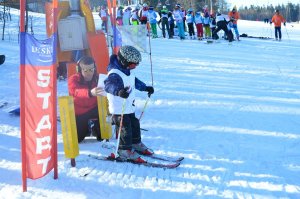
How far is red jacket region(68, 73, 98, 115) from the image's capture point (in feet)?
18.9

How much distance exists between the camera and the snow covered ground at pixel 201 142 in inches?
171

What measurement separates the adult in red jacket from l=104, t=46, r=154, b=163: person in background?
711mm

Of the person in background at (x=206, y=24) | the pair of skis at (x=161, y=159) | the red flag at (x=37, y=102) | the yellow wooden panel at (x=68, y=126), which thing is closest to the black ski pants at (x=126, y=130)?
the pair of skis at (x=161, y=159)

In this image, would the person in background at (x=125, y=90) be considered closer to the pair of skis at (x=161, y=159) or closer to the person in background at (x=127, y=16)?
the pair of skis at (x=161, y=159)

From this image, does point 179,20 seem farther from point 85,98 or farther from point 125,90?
point 125,90

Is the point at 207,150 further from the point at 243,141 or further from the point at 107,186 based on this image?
the point at 107,186

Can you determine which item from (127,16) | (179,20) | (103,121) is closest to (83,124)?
(103,121)

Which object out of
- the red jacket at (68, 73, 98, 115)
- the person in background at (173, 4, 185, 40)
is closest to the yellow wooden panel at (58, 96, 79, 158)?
the red jacket at (68, 73, 98, 115)

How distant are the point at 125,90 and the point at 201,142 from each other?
189 centimetres

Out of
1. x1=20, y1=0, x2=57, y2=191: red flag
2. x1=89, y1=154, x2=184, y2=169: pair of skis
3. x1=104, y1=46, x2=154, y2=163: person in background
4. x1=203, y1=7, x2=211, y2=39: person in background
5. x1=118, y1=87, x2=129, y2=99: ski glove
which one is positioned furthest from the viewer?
x1=203, y1=7, x2=211, y2=39: person in background

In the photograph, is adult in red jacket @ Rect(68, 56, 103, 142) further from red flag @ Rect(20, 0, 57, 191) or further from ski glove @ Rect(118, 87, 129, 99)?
red flag @ Rect(20, 0, 57, 191)

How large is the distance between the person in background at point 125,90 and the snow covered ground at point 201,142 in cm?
25

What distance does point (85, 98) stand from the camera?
606cm

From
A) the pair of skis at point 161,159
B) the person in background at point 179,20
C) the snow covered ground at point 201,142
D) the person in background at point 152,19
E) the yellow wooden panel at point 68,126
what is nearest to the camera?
the snow covered ground at point 201,142
